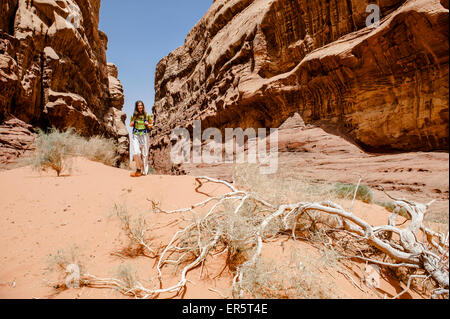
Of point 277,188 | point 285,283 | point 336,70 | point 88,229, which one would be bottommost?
point 285,283

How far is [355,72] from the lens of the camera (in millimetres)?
7176

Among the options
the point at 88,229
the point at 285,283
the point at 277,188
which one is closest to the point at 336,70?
the point at 277,188

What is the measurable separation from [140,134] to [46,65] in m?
10.2

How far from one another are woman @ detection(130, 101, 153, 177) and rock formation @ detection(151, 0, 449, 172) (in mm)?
5419

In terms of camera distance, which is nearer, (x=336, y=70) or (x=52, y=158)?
(x=52, y=158)

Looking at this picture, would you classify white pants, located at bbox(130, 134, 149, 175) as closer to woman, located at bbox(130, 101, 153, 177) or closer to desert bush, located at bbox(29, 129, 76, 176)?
woman, located at bbox(130, 101, 153, 177)

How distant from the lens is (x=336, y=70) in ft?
24.8

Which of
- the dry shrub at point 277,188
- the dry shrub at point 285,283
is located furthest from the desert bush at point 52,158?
the dry shrub at point 285,283

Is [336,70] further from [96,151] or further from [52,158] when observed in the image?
[96,151]

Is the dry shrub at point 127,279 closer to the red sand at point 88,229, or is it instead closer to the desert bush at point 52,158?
the red sand at point 88,229

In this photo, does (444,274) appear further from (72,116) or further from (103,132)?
(103,132)

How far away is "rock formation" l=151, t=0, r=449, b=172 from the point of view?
5.25 metres

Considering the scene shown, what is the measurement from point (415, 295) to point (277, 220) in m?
1.25
